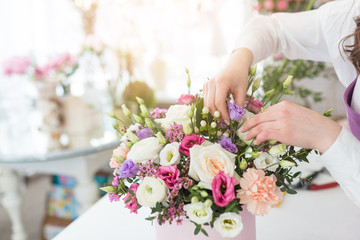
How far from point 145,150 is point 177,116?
0.24ft

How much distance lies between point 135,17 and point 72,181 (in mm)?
1029

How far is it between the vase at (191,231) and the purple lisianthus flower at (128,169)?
0.32ft

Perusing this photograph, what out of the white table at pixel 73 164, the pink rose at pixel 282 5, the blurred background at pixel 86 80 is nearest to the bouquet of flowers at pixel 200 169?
the blurred background at pixel 86 80

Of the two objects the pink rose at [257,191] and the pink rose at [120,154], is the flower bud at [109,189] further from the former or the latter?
the pink rose at [257,191]

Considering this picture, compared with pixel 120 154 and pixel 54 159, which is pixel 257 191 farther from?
pixel 54 159

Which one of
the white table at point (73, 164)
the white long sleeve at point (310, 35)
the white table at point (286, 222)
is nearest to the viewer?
the white table at point (286, 222)

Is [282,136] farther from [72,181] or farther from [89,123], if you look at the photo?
[72,181]

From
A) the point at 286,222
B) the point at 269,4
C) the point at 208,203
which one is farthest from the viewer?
the point at 269,4

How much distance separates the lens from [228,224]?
47 centimetres

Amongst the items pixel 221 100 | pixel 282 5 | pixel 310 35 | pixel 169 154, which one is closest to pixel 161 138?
pixel 169 154

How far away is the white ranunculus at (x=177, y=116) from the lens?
525 mm

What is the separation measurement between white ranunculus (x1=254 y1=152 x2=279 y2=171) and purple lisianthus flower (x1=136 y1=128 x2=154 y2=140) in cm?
16

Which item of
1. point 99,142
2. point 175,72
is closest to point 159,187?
point 99,142

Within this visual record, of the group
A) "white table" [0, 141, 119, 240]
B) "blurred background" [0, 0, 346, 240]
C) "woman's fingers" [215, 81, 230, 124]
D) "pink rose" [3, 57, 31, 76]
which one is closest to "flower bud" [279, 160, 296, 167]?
"woman's fingers" [215, 81, 230, 124]
